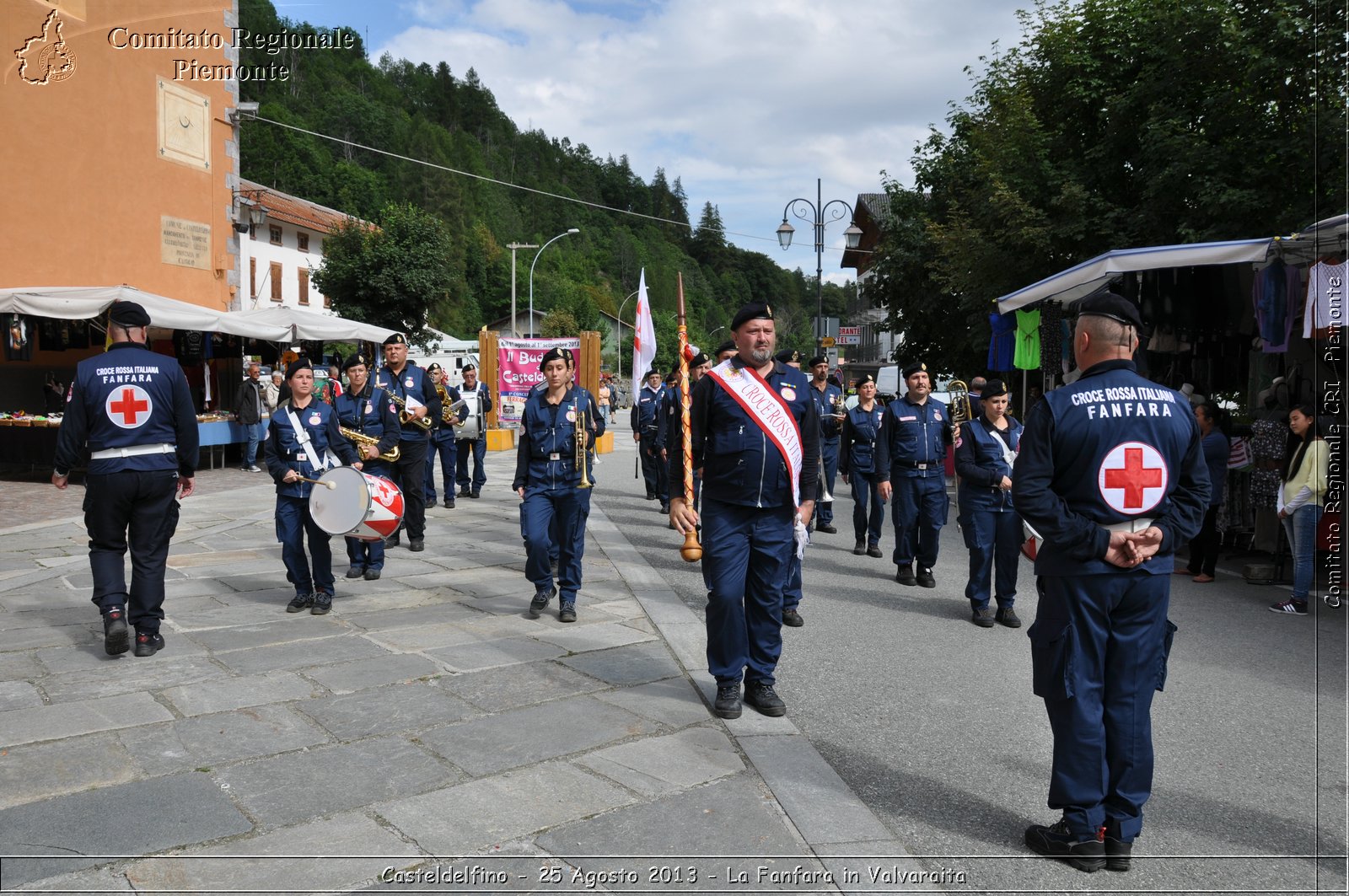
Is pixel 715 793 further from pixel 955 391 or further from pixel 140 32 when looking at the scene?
pixel 140 32

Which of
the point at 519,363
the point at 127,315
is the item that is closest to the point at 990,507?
the point at 127,315

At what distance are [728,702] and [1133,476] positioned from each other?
2.34 metres

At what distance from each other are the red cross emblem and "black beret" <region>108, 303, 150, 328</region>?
1.31ft

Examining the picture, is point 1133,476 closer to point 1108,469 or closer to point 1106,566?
point 1108,469

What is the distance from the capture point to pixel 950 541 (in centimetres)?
1184

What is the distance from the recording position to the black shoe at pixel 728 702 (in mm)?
5012

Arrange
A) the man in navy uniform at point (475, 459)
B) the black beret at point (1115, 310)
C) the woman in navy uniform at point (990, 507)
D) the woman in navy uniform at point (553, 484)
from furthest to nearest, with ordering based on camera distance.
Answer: the man in navy uniform at point (475, 459) < the woman in navy uniform at point (990, 507) < the woman in navy uniform at point (553, 484) < the black beret at point (1115, 310)

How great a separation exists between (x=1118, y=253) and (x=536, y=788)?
8426 mm

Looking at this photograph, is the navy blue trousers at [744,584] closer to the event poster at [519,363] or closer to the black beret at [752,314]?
the black beret at [752,314]

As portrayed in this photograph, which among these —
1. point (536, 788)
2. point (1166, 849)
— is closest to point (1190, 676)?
point (1166, 849)

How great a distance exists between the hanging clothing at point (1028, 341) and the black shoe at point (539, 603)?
9.18 meters

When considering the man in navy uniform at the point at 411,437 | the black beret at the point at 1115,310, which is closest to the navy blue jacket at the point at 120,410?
the man in navy uniform at the point at 411,437

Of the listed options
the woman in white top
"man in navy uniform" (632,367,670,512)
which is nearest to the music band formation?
the woman in white top

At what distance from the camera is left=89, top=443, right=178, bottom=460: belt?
19.3 ft
